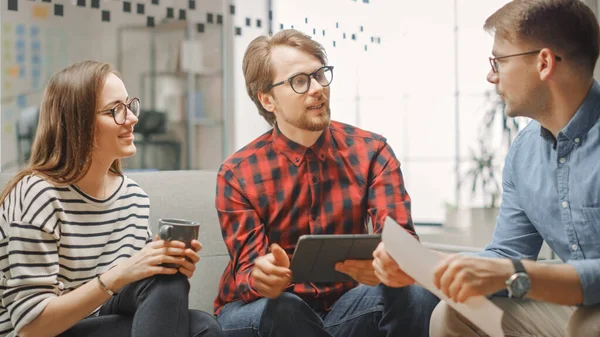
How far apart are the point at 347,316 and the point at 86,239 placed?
0.70 meters

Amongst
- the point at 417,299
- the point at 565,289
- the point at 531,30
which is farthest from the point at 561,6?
the point at 417,299

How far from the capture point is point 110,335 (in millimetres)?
1608

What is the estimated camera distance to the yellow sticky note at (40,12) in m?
2.85

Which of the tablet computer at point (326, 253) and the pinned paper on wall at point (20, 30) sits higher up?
the pinned paper on wall at point (20, 30)

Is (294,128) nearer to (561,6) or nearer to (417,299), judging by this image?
(417,299)

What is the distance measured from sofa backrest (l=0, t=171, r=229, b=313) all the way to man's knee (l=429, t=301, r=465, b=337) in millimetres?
814

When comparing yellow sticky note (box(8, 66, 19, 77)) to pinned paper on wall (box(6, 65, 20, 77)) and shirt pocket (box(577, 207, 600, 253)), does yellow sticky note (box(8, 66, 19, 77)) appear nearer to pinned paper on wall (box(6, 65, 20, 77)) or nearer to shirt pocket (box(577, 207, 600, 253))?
pinned paper on wall (box(6, 65, 20, 77))

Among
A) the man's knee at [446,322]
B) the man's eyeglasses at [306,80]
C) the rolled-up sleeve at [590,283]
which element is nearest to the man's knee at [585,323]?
the rolled-up sleeve at [590,283]

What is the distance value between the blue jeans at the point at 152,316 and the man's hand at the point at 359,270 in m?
0.34

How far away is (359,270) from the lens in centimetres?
169

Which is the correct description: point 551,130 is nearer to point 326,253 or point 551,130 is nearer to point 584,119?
point 584,119

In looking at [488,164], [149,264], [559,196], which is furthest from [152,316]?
[488,164]

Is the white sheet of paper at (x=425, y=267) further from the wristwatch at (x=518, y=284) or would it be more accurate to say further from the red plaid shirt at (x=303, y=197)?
the red plaid shirt at (x=303, y=197)

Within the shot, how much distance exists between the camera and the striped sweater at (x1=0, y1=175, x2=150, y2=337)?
1.55 meters
